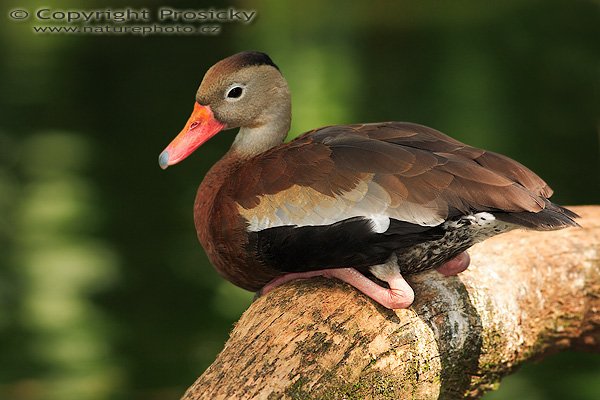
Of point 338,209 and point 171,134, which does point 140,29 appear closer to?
point 171,134

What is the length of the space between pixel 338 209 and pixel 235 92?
3.00ft

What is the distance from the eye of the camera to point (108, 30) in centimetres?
1059

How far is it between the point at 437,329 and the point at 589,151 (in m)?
6.01

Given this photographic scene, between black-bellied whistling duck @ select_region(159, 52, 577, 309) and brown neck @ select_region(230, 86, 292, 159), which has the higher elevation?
brown neck @ select_region(230, 86, 292, 159)

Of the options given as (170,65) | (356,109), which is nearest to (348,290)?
(356,109)

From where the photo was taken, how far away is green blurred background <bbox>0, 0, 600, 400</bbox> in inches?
267

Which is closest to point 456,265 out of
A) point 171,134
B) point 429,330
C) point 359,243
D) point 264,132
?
point 429,330

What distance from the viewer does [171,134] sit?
30.6 ft

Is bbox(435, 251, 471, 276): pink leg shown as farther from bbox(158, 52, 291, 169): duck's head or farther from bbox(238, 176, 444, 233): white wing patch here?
bbox(158, 52, 291, 169): duck's head

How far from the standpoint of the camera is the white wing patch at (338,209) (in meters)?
3.19

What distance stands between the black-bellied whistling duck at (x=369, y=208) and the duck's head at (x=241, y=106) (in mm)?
364

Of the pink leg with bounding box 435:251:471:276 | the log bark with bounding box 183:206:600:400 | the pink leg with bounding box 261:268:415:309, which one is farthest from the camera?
the pink leg with bounding box 435:251:471:276

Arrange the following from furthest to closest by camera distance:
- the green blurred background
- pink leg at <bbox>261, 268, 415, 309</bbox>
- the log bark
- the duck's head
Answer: the green blurred background → the duck's head → pink leg at <bbox>261, 268, 415, 309</bbox> → the log bark

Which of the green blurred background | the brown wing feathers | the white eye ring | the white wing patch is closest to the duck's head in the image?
the white eye ring
